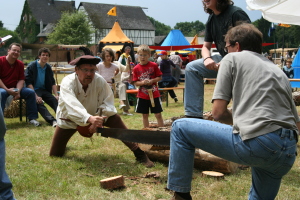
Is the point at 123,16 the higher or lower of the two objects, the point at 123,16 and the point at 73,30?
the higher

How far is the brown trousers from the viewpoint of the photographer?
Result: 5305mm

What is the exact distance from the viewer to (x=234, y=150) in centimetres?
273

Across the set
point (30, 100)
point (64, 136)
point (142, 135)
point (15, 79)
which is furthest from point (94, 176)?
point (15, 79)

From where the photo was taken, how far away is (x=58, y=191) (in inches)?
157

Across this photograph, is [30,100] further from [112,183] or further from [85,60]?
[112,183]

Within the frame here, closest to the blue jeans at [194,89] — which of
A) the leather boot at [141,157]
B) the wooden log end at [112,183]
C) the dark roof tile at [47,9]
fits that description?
the leather boot at [141,157]

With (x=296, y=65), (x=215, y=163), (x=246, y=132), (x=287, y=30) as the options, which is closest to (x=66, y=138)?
(x=215, y=163)

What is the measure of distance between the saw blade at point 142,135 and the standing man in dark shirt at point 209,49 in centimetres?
53

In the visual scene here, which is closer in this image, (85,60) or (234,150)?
(234,150)

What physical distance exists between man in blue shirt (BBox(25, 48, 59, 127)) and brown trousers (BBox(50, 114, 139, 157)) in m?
3.52

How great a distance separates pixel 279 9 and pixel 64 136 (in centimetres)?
463

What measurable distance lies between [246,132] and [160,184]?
189 centimetres

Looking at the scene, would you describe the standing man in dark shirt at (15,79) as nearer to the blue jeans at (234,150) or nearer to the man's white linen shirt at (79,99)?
the man's white linen shirt at (79,99)

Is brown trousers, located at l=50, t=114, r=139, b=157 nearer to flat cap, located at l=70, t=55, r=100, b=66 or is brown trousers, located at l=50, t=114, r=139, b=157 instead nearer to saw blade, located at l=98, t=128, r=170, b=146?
saw blade, located at l=98, t=128, r=170, b=146
